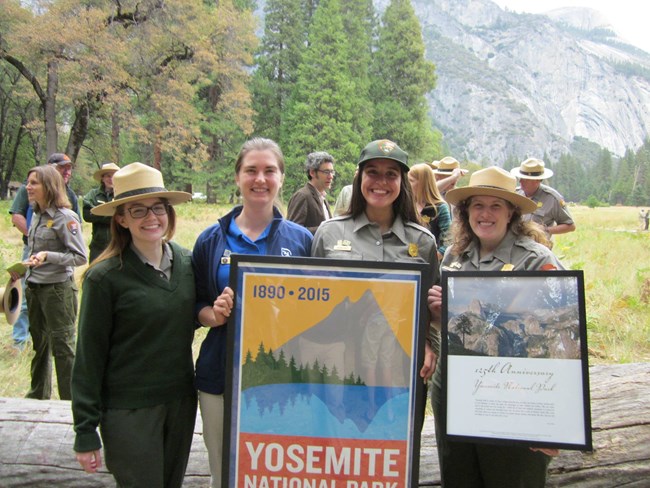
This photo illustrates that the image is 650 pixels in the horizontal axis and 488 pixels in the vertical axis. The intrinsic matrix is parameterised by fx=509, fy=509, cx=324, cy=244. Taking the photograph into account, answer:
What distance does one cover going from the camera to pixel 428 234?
2.65m

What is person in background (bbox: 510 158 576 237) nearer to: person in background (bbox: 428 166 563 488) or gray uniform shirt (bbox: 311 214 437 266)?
person in background (bbox: 428 166 563 488)

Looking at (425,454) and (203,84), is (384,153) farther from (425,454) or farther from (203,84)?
(203,84)

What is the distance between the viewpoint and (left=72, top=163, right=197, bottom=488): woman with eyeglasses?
2229mm

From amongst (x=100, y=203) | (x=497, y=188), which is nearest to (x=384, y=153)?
(x=497, y=188)

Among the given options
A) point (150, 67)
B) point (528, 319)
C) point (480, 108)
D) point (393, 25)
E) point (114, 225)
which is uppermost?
point (480, 108)

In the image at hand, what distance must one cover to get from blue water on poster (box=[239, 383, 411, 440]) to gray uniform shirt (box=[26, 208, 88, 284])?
10.1 feet

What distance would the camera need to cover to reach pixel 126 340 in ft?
7.53

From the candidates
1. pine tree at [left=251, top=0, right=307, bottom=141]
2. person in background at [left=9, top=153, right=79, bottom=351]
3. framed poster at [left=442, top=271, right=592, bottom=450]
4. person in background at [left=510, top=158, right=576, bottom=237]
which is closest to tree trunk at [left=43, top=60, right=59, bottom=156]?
person in background at [left=9, top=153, right=79, bottom=351]

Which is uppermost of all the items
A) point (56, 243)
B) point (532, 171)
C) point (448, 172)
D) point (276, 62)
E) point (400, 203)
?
point (276, 62)

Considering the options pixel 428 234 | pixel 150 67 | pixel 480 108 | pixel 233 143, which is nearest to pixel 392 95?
pixel 233 143

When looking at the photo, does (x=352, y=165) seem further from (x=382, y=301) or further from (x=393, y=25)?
(x=382, y=301)

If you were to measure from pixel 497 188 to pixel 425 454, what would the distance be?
1.69 metres

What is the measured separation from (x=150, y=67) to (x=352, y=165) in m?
13.3

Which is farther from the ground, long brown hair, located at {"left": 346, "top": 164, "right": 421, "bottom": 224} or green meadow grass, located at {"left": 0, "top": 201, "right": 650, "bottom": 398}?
long brown hair, located at {"left": 346, "top": 164, "right": 421, "bottom": 224}
